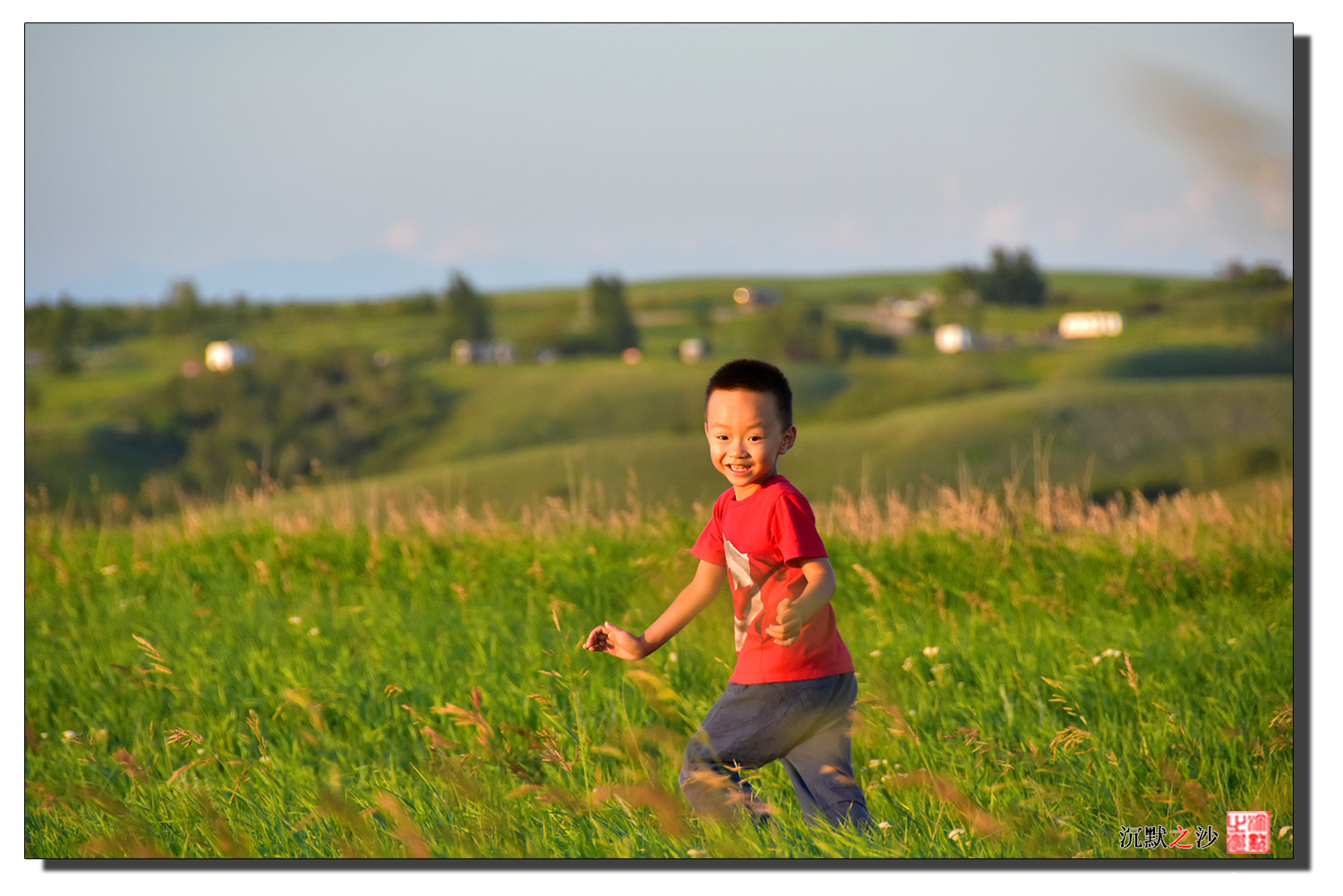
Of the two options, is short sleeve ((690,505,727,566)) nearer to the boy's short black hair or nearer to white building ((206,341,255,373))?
the boy's short black hair

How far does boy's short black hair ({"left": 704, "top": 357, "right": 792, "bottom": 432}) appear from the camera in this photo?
289 cm

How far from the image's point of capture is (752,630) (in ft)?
9.50

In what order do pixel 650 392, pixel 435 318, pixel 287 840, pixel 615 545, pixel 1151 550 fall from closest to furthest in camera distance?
pixel 287 840, pixel 1151 550, pixel 615 545, pixel 650 392, pixel 435 318

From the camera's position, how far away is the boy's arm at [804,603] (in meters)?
2.63

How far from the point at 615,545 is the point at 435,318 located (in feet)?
210

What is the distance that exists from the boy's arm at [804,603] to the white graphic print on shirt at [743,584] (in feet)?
0.27

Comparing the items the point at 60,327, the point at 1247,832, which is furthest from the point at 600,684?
the point at 60,327

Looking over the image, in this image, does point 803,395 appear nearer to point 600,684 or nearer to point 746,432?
point 600,684

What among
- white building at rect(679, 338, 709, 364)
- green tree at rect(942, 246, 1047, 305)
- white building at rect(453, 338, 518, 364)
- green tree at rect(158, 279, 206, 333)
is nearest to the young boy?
green tree at rect(942, 246, 1047, 305)

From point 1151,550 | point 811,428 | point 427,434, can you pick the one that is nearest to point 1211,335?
point 811,428

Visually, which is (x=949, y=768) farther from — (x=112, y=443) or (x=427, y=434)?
(x=427, y=434)

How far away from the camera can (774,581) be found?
9.39 feet

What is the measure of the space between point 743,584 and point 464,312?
64302 mm

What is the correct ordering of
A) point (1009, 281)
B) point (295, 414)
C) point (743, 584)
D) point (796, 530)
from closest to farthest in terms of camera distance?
point (796, 530) < point (743, 584) < point (295, 414) < point (1009, 281)
